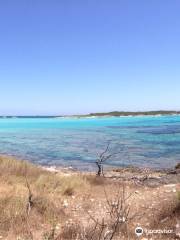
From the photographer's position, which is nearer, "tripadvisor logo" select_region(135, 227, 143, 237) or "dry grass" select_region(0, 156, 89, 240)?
"tripadvisor logo" select_region(135, 227, 143, 237)

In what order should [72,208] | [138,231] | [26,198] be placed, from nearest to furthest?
1. [138,231]
2. [26,198]
3. [72,208]

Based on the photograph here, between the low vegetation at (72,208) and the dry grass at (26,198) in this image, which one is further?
the dry grass at (26,198)

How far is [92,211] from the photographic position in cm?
991

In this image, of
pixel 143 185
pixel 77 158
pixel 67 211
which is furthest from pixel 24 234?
pixel 77 158

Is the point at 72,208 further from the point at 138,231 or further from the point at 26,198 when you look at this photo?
the point at 138,231

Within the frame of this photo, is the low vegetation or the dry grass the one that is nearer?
the low vegetation

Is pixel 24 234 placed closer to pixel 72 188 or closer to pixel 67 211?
pixel 67 211

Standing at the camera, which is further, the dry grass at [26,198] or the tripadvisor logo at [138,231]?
the dry grass at [26,198]

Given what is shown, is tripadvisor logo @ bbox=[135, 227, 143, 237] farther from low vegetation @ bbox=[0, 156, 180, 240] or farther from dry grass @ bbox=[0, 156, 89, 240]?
dry grass @ bbox=[0, 156, 89, 240]

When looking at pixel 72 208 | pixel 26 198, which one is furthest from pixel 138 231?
pixel 26 198

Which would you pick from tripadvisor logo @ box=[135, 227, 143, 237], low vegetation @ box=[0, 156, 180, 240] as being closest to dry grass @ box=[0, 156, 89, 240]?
low vegetation @ box=[0, 156, 180, 240]

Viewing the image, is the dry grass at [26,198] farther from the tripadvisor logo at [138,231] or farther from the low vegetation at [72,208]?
the tripadvisor logo at [138,231]

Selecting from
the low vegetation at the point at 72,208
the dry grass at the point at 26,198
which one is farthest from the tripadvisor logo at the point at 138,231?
the dry grass at the point at 26,198

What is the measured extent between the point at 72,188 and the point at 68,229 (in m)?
4.67
